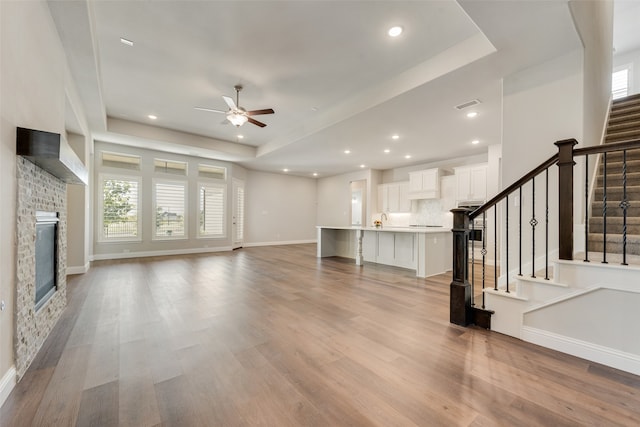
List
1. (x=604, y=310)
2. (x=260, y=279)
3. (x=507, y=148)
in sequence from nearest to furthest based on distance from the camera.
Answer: (x=604, y=310) < (x=507, y=148) < (x=260, y=279)

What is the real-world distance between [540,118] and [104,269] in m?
7.84

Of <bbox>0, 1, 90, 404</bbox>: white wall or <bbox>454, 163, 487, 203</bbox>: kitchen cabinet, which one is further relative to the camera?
<bbox>454, 163, 487, 203</bbox>: kitchen cabinet

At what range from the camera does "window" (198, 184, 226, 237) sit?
27.3 feet

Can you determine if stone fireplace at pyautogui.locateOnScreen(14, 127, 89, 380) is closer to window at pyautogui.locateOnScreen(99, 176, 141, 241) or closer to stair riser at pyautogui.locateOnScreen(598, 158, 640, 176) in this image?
window at pyautogui.locateOnScreen(99, 176, 141, 241)

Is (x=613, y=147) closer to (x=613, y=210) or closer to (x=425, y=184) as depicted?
(x=613, y=210)

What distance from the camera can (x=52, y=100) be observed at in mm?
2682

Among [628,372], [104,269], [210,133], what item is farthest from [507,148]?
[104,269]

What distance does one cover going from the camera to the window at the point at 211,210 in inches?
327

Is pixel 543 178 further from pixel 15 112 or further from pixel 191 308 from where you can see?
pixel 15 112

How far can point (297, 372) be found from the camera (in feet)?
6.34

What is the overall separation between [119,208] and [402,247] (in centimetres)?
731

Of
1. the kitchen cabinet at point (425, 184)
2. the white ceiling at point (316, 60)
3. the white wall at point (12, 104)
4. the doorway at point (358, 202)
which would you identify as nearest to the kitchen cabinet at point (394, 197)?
the kitchen cabinet at point (425, 184)

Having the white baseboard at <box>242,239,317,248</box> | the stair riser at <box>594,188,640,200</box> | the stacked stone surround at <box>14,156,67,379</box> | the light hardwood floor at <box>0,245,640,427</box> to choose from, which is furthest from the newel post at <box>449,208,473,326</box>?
the white baseboard at <box>242,239,317,248</box>

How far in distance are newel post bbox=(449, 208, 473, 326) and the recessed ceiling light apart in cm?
212
